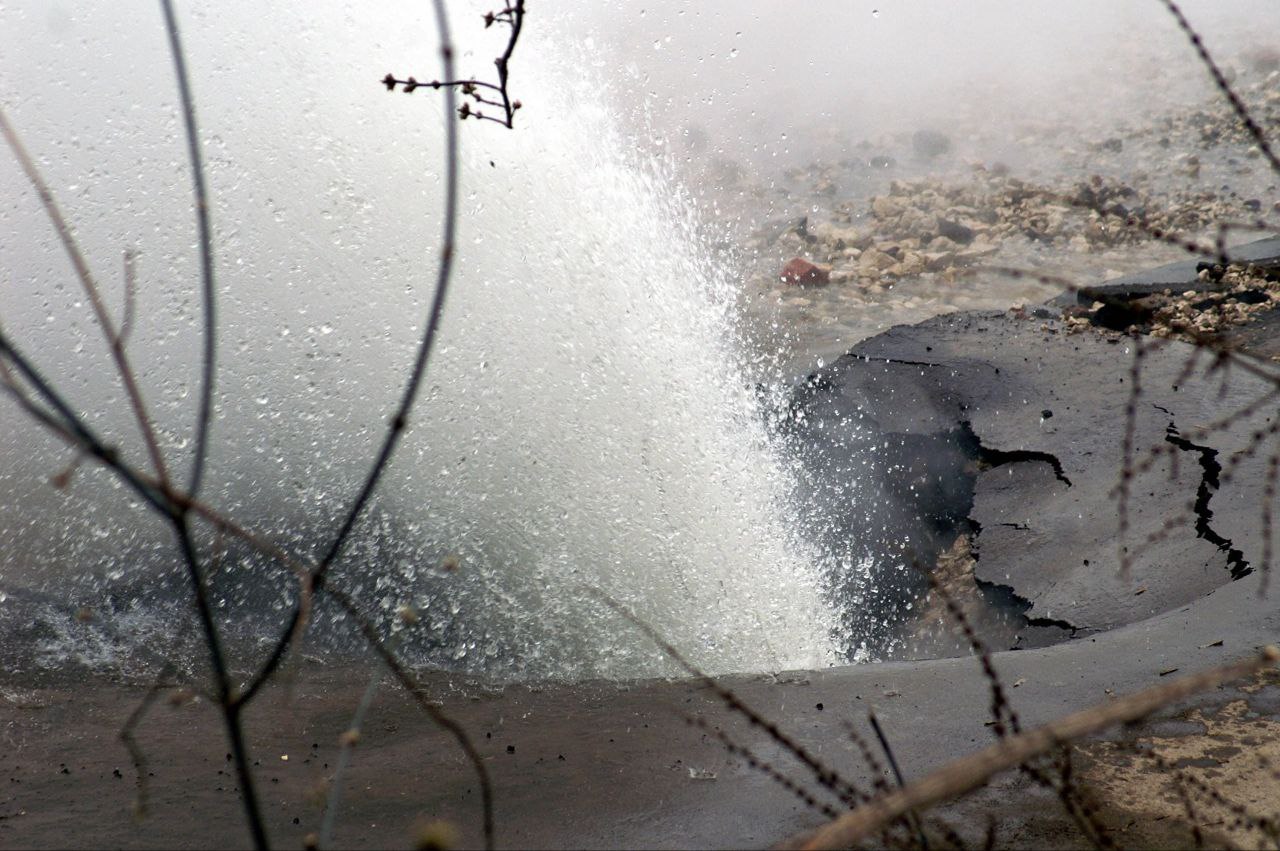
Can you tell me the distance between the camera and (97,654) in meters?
3.47

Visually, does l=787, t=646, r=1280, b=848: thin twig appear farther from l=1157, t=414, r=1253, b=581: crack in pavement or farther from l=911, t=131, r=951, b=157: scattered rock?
l=911, t=131, r=951, b=157: scattered rock

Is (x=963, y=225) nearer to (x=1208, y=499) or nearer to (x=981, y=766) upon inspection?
(x=1208, y=499)

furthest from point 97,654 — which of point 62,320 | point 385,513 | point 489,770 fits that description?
point 62,320

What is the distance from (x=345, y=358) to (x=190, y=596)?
49.5 inches

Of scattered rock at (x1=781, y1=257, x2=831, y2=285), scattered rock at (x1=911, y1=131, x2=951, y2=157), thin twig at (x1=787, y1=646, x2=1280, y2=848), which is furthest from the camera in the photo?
scattered rock at (x1=911, y1=131, x2=951, y2=157)

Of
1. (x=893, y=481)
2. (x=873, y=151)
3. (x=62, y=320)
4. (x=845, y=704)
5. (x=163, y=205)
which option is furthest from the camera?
(x=873, y=151)

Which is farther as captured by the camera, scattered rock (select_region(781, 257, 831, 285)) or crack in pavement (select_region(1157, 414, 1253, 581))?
scattered rock (select_region(781, 257, 831, 285))

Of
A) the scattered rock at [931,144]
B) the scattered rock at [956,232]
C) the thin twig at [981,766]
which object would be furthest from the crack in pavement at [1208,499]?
the scattered rock at [931,144]

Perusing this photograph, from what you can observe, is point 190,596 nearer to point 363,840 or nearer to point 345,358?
point 345,358

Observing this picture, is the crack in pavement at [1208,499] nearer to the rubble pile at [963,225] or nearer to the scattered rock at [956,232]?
the rubble pile at [963,225]

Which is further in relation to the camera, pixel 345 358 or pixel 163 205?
pixel 163 205


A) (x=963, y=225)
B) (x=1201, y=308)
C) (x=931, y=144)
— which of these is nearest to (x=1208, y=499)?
(x=1201, y=308)

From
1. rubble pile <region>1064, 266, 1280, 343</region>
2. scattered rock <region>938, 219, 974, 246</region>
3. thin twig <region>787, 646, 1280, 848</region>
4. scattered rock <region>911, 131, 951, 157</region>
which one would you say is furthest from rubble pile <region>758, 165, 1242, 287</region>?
thin twig <region>787, 646, 1280, 848</region>

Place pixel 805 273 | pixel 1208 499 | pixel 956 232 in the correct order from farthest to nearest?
1. pixel 956 232
2. pixel 805 273
3. pixel 1208 499
